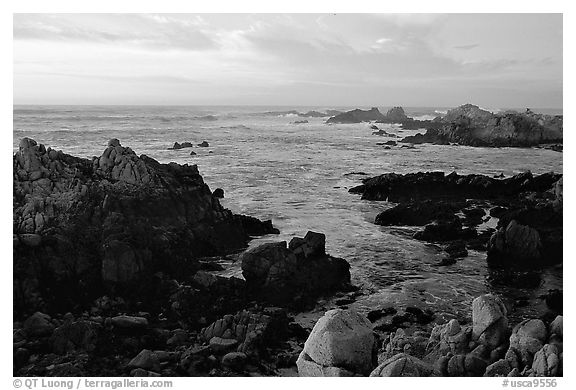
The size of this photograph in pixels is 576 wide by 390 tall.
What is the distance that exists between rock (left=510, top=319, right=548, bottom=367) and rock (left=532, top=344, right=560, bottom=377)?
0.16ft

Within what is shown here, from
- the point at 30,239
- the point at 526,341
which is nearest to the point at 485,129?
the point at 526,341

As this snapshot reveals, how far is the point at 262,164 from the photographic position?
8.09 metres

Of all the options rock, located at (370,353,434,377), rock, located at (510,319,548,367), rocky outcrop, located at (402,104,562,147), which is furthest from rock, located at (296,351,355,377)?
rocky outcrop, located at (402,104,562,147)

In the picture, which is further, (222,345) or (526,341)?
(222,345)

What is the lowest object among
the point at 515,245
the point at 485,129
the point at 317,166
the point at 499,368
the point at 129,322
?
the point at 499,368

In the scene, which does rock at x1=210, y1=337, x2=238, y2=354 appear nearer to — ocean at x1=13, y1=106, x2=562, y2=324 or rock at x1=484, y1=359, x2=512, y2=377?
ocean at x1=13, y1=106, x2=562, y2=324

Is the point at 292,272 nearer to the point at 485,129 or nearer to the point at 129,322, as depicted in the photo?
the point at 129,322

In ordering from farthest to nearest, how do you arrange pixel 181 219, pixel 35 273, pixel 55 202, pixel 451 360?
pixel 181 219, pixel 55 202, pixel 35 273, pixel 451 360

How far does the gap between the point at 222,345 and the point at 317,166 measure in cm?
305

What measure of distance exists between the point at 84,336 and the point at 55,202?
191cm

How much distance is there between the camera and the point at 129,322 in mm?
6293

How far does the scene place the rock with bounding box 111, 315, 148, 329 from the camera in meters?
6.29
